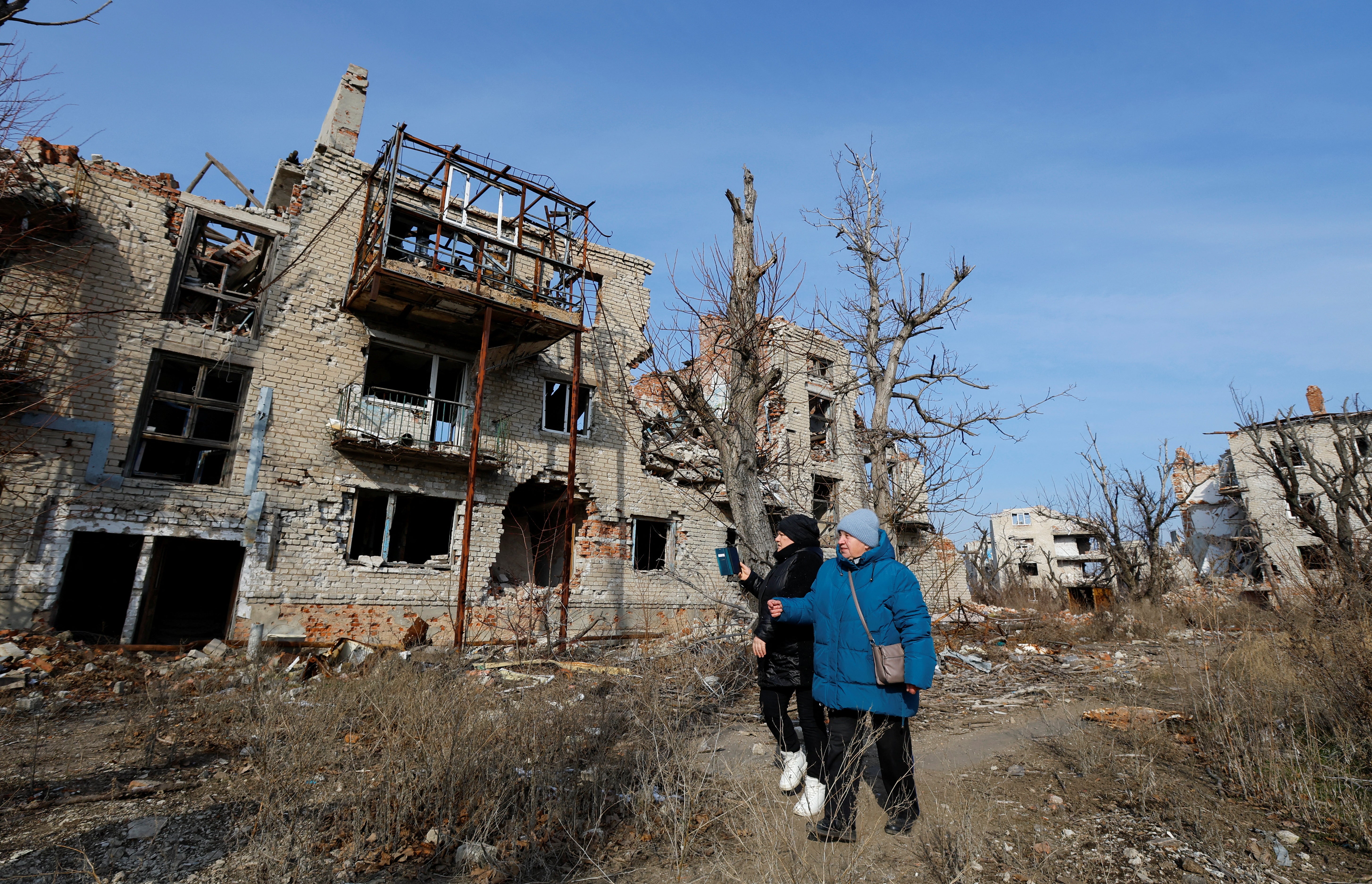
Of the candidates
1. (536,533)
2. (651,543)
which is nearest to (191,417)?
(536,533)

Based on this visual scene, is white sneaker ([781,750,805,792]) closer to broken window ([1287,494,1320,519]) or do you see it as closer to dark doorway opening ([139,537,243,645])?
dark doorway opening ([139,537,243,645])

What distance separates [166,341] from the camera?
1009 cm

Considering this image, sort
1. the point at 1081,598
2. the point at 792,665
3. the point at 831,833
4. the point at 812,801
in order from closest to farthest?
the point at 831,833, the point at 812,801, the point at 792,665, the point at 1081,598

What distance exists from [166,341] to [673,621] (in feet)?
34.5

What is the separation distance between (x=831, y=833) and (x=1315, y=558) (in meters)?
8.23

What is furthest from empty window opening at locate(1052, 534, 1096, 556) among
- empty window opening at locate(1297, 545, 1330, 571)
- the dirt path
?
the dirt path

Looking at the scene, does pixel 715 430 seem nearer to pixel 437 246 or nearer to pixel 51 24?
pixel 51 24

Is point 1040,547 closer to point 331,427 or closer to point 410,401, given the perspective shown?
point 410,401

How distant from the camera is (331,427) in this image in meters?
10.8

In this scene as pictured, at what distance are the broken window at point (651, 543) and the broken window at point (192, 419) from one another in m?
7.88

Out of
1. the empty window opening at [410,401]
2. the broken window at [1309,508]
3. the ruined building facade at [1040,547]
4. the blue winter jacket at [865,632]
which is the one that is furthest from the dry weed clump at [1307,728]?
the ruined building facade at [1040,547]

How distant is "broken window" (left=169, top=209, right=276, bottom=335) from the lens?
418 inches

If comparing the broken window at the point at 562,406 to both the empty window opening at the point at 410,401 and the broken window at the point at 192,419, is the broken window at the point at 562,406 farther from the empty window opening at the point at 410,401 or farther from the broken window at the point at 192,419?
the broken window at the point at 192,419

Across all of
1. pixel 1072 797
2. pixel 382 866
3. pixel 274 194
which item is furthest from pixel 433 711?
pixel 274 194
